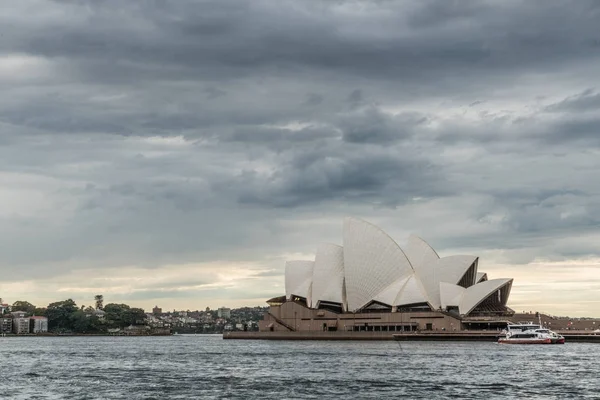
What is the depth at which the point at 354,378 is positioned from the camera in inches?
2110

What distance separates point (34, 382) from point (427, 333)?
70851mm

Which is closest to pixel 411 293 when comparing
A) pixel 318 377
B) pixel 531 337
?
pixel 531 337

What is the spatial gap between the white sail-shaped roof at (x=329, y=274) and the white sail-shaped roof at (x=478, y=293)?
18493mm

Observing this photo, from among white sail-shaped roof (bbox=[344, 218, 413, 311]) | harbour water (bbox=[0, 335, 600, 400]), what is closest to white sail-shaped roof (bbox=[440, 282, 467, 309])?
white sail-shaped roof (bbox=[344, 218, 413, 311])

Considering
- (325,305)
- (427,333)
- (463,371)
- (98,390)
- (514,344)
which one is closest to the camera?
(98,390)

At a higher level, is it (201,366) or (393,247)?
(393,247)

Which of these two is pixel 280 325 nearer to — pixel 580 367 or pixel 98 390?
pixel 580 367

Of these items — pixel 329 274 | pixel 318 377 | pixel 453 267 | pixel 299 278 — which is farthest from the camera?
pixel 299 278

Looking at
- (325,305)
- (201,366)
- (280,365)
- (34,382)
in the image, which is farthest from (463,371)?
(325,305)

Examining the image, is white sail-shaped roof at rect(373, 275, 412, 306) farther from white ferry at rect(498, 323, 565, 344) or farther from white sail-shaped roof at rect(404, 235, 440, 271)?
white ferry at rect(498, 323, 565, 344)

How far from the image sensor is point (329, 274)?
127875 mm

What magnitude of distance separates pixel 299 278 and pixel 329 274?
25.2 ft

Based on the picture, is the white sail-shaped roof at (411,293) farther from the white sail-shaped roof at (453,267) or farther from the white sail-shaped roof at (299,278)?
the white sail-shaped roof at (299,278)

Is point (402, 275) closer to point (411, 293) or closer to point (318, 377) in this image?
point (411, 293)
